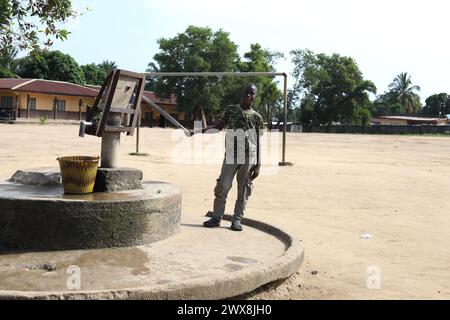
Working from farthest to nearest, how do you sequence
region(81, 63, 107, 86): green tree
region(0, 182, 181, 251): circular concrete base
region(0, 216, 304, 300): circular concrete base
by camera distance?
1. region(81, 63, 107, 86): green tree
2. region(0, 182, 181, 251): circular concrete base
3. region(0, 216, 304, 300): circular concrete base

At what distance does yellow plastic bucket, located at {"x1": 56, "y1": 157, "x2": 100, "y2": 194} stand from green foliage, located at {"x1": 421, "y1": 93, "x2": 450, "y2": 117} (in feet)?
252

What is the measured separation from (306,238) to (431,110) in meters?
76.7

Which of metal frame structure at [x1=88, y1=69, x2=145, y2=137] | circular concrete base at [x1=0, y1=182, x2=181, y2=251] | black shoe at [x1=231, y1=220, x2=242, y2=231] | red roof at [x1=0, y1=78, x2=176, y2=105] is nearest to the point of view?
circular concrete base at [x1=0, y1=182, x2=181, y2=251]

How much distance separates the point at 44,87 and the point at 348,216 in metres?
35.0

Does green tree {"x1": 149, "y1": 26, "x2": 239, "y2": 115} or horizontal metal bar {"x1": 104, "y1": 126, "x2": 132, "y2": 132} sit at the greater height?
green tree {"x1": 149, "y1": 26, "x2": 239, "y2": 115}

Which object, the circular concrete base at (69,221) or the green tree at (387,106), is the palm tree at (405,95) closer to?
the green tree at (387,106)

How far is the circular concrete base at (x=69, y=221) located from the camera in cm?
417

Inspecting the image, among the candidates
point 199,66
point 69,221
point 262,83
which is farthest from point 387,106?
point 69,221

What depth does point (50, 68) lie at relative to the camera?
47.2m

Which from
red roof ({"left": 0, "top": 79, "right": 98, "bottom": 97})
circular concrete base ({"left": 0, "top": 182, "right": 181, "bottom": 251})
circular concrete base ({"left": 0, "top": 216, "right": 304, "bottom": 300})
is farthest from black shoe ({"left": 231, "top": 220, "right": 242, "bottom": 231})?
red roof ({"left": 0, "top": 79, "right": 98, "bottom": 97})

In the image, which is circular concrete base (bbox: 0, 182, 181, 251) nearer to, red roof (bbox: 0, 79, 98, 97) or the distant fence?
red roof (bbox: 0, 79, 98, 97)

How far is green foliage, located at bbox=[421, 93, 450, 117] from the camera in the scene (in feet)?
241

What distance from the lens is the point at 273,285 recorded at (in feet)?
13.3
